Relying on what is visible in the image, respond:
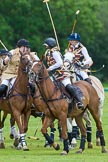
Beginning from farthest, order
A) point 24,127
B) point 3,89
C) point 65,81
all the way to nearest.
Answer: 1. point 24,127
2. point 3,89
3. point 65,81

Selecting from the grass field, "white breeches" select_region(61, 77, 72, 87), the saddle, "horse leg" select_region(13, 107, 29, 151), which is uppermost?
"white breeches" select_region(61, 77, 72, 87)

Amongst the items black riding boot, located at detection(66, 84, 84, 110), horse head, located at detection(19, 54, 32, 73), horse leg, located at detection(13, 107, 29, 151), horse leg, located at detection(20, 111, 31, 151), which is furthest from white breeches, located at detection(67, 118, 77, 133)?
horse head, located at detection(19, 54, 32, 73)

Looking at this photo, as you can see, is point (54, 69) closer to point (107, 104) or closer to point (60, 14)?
point (107, 104)

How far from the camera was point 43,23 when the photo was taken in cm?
7694

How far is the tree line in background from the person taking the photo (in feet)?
246

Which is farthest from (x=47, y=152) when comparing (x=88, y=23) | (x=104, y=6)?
(x=104, y=6)

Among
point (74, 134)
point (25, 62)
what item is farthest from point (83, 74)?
point (25, 62)

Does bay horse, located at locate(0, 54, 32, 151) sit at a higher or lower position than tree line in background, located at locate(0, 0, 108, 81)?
lower

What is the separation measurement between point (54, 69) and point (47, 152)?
1970 mm

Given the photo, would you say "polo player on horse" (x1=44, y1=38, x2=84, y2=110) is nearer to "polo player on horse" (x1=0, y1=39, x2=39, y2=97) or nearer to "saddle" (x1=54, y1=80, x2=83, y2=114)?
"saddle" (x1=54, y1=80, x2=83, y2=114)

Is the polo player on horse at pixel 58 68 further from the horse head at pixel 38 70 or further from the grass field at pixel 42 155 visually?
the grass field at pixel 42 155

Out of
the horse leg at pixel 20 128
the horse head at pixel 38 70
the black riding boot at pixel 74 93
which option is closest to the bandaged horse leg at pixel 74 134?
the horse leg at pixel 20 128

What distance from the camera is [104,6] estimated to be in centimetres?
9381

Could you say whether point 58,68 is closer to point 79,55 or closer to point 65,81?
point 65,81
